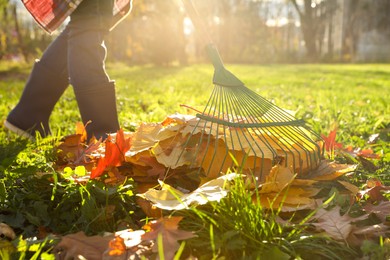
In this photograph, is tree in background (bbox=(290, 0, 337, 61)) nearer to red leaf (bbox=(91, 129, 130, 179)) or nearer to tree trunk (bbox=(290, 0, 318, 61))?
tree trunk (bbox=(290, 0, 318, 61))

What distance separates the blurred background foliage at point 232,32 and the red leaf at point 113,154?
9.70 metres

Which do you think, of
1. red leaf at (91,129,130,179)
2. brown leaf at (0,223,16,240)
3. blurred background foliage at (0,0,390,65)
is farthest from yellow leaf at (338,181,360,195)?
blurred background foliage at (0,0,390,65)

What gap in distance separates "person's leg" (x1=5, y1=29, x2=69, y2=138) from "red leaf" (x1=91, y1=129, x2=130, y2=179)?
104cm

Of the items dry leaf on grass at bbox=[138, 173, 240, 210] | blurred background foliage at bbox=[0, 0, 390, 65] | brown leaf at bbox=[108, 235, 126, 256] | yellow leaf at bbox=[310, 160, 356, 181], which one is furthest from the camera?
blurred background foliage at bbox=[0, 0, 390, 65]

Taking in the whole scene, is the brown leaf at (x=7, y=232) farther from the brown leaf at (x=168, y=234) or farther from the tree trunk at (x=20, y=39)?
the tree trunk at (x=20, y=39)

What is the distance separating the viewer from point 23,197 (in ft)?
4.98

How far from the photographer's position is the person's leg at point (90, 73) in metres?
2.28

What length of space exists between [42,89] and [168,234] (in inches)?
68.6

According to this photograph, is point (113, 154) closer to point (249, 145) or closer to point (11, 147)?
point (249, 145)

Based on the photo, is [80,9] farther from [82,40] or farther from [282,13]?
[282,13]

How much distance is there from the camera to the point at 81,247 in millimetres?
1179

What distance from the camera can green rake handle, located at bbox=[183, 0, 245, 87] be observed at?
1962 millimetres

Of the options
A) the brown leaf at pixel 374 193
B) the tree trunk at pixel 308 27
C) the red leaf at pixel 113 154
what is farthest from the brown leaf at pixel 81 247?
the tree trunk at pixel 308 27

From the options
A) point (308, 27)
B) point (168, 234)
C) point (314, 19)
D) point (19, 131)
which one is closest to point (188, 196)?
point (168, 234)
